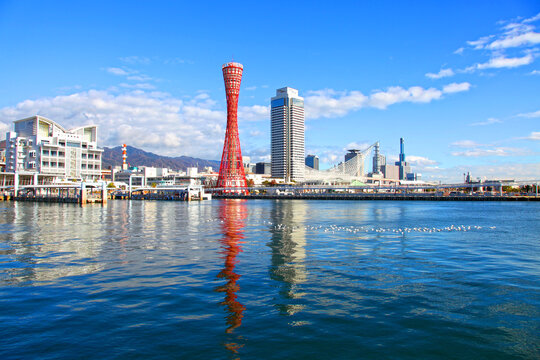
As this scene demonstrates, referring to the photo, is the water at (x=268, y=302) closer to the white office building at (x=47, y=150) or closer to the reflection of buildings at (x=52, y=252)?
the reflection of buildings at (x=52, y=252)

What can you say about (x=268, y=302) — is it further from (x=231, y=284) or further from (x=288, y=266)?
(x=288, y=266)

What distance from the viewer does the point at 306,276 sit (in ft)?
35.6

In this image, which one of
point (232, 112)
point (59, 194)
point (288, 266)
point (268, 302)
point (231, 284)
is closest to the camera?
Result: point (268, 302)

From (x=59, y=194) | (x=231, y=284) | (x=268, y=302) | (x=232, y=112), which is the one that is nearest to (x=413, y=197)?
(x=232, y=112)

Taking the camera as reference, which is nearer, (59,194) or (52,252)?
(52,252)

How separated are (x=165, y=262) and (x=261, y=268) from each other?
11.3 feet

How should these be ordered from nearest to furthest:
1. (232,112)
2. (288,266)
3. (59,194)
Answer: (288,266), (59,194), (232,112)

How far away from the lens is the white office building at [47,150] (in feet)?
286

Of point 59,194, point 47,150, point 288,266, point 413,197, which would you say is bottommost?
point 288,266

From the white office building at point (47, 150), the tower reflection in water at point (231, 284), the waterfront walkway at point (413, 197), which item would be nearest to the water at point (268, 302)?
the tower reflection in water at point (231, 284)

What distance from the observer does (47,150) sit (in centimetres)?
8731

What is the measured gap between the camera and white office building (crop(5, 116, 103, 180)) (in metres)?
87.1

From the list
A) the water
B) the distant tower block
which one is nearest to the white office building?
the distant tower block

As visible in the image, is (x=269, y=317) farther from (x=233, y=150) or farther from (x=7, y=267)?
(x=233, y=150)
